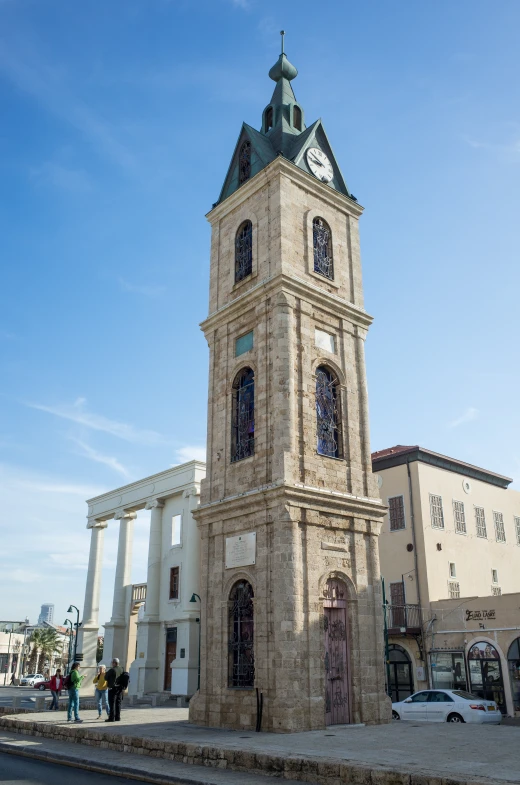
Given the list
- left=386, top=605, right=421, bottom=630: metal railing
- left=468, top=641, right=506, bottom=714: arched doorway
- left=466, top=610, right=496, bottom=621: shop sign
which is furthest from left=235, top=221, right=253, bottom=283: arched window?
left=468, top=641, right=506, bottom=714: arched doorway

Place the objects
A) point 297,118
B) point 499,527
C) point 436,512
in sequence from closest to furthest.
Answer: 1. point 297,118
2. point 436,512
3. point 499,527

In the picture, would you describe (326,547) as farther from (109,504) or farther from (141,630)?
(109,504)

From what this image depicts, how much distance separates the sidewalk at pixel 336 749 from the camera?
970cm

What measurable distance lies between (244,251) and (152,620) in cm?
2058

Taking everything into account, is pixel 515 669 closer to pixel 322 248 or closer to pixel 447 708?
pixel 447 708

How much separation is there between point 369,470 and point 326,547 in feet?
10.6

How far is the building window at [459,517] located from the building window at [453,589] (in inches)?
105

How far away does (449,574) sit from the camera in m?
32.1

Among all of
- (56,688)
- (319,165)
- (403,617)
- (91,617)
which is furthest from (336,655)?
(91,617)

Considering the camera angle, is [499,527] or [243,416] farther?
[499,527]

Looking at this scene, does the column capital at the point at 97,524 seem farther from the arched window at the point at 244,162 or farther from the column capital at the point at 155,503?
the arched window at the point at 244,162

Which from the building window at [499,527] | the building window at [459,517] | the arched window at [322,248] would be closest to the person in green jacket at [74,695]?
the arched window at [322,248]

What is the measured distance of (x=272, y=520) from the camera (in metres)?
16.9

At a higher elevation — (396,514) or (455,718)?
(396,514)
